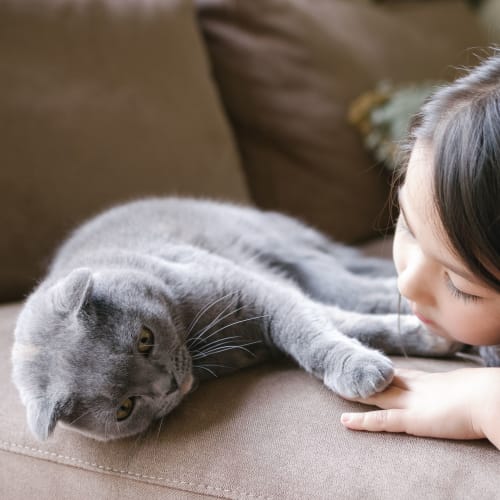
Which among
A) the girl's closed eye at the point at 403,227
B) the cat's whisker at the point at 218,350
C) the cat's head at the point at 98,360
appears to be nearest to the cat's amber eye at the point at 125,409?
the cat's head at the point at 98,360

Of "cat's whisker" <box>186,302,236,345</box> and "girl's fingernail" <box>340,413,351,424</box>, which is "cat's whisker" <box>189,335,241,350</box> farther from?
"girl's fingernail" <box>340,413,351,424</box>

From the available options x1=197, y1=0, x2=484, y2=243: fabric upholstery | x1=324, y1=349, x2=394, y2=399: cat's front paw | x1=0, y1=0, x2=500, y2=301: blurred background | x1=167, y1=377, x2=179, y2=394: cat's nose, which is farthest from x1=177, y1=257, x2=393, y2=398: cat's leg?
x1=197, y1=0, x2=484, y2=243: fabric upholstery

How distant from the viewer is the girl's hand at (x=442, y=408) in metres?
0.88

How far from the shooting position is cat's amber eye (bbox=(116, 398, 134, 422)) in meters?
1.04

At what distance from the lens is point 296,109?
1.92 meters

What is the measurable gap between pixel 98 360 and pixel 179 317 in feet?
0.68

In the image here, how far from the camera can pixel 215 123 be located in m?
1.80

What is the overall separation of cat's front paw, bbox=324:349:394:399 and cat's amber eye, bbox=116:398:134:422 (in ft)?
1.13

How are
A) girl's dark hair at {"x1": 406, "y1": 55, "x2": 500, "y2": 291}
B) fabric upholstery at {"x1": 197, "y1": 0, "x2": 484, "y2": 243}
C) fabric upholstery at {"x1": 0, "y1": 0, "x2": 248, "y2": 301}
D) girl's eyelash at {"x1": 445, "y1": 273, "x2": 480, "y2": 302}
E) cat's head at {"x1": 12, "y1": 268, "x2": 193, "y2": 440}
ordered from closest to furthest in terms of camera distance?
girl's dark hair at {"x1": 406, "y1": 55, "x2": 500, "y2": 291} → girl's eyelash at {"x1": 445, "y1": 273, "x2": 480, "y2": 302} → cat's head at {"x1": 12, "y1": 268, "x2": 193, "y2": 440} → fabric upholstery at {"x1": 0, "y1": 0, "x2": 248, "y2": 301} → fabric upholstery at {"x1": 197, "y1": 0, "x2": 484, "y2": 243}

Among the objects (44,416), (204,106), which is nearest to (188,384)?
(44,416)

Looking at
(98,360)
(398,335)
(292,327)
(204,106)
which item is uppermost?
(204,106)

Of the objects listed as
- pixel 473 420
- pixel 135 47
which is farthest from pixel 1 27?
pixel 473 420

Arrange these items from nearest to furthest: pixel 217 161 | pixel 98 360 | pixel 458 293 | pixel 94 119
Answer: pixel 458 293 < pixel 98 360 < pixel 94 119 < pixel 217 161

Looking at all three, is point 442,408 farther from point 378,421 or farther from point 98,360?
point 98,360
